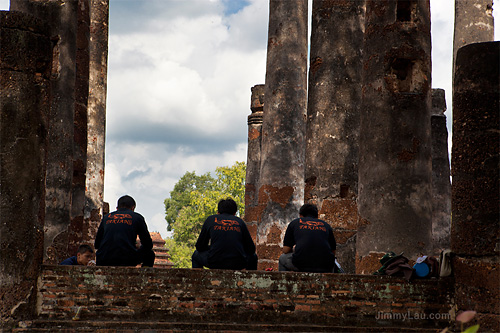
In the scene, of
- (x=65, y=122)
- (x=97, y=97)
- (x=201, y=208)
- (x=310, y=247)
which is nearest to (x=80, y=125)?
(x=65, y=122)

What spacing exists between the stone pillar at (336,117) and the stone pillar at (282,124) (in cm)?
262

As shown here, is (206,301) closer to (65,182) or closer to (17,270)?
(17,270)

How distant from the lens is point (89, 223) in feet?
51.4

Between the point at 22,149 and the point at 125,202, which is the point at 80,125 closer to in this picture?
the point at 125,202

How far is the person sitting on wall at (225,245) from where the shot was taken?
7.40m

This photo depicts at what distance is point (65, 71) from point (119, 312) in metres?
6.51

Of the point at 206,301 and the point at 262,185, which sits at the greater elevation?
the point at 262,185

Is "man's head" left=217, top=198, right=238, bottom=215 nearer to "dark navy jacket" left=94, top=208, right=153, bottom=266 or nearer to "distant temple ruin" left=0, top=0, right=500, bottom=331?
"dark navy jacket" left=94, top=208, right=153, bottom=266

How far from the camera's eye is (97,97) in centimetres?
1673

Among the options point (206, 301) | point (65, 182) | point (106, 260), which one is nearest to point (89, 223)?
point (65, 182)

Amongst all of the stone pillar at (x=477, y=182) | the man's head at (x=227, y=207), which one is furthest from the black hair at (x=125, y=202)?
the stone pillar at (x=477, y=182)

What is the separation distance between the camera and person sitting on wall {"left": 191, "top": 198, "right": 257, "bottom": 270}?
7.40 meters

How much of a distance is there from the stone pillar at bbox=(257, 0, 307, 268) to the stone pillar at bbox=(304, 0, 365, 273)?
8.59 ft

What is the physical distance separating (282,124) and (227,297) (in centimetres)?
896
